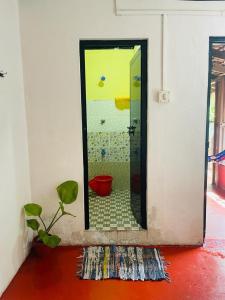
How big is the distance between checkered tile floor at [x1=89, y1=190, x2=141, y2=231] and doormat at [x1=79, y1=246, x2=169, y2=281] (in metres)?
0.24

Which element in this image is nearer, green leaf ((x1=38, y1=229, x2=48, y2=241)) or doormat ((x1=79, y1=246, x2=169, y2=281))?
doormat ((x1=79, y1=246, x2=169, y2=281))

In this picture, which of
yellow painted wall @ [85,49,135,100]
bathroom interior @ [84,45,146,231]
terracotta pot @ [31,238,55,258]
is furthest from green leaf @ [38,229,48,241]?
yellow painted wall @ [85,49,135,100]

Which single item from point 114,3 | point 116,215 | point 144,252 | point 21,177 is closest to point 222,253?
point 144,252

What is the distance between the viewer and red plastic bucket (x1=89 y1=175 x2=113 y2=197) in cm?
373

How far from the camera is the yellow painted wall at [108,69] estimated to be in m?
3.88

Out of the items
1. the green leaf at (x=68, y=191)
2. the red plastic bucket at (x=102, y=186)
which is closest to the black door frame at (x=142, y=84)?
the green leaf at (x=68, y=191)

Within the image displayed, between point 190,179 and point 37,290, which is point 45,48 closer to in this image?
point 190,179

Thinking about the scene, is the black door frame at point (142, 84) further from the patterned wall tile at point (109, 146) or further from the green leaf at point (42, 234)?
the patterned wall tile at point (109, 146)

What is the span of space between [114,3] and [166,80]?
797 mm

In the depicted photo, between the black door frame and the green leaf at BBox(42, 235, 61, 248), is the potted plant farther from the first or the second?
the black door frame

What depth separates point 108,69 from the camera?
390cm

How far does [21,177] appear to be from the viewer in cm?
221

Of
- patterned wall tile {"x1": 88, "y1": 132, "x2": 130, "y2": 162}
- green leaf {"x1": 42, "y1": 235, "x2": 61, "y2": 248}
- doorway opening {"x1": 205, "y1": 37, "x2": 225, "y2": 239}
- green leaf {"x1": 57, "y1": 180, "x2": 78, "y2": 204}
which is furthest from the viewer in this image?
patterned wall tile {"x1": 88, "y1": 132, "x2": 130, "y2": 162}

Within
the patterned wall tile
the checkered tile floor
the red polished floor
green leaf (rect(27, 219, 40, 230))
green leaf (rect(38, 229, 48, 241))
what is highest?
the patterned wall tile
